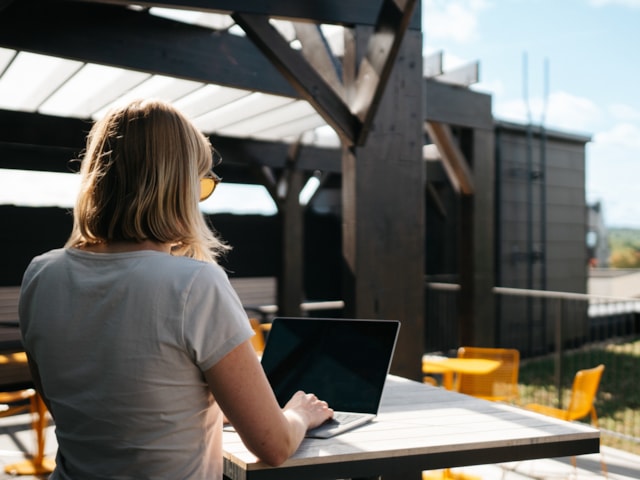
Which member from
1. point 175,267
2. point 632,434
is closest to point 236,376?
point 175,267

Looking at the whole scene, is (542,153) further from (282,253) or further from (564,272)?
(282,253)

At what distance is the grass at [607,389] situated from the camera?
5311mm

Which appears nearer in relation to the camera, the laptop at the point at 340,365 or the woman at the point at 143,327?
the woman at the point at 143,327

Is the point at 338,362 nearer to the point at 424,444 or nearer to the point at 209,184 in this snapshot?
the point at 424,444

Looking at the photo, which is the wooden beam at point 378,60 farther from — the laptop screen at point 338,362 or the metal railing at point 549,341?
the metal railing at point 549,341

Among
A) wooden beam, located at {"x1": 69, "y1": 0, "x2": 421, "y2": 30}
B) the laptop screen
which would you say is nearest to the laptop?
the laptop screen

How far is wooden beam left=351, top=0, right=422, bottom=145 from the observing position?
2932 millimetres

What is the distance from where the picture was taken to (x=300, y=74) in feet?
9.98

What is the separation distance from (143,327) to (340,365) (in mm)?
742

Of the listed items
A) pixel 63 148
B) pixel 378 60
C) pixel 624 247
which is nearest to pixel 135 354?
pixel 378 60

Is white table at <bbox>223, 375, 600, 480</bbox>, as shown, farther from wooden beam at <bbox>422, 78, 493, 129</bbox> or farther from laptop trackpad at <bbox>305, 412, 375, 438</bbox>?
wooden beam at <bbox>422, 78, 493, 129</bbox>

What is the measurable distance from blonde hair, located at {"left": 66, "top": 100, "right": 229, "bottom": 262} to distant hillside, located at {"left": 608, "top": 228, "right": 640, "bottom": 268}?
3097 cm

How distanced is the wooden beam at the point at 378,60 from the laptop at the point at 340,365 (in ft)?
5.40

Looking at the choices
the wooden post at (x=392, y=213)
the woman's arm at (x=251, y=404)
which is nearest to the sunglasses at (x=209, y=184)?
the woman's arm at (x=251, y=404)
